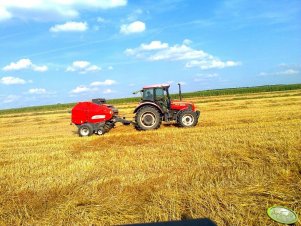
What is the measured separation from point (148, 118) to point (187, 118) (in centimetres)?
160

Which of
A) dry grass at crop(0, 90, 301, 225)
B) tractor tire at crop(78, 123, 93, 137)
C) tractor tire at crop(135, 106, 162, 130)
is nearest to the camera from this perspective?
dry grass at crop(0, 90, 301, 225)

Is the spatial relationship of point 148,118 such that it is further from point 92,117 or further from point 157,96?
point 92,117

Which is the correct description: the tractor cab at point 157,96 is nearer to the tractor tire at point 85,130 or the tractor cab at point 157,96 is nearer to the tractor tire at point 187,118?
the tractor tire at point 187,118

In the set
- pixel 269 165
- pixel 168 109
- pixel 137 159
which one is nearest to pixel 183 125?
pixel 168 109

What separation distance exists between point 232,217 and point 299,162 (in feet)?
9.06

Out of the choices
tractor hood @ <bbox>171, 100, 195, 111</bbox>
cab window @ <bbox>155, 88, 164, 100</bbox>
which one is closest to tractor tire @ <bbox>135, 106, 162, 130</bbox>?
cab window @ <bbox>155, 88, 164, 100</bbox>

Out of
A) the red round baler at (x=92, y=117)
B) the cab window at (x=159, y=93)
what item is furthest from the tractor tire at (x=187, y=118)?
the red round baler at (x=92, y=117)

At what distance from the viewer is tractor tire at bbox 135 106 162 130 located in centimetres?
1493

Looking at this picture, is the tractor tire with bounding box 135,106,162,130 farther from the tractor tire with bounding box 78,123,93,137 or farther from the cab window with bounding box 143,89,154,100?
the tractor tire with bounding box 78,123,93,137

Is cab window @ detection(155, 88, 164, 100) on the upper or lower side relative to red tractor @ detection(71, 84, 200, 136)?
upper

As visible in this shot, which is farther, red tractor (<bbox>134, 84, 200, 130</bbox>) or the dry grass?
red tractor (<bbox>134, 84, 200, 130</bbox>)

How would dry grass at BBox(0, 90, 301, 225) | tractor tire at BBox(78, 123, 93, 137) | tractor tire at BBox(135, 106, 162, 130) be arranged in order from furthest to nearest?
tractor tire at BBox(78, 123, 93, 137) < tractor tire at BBox(135, 106, 162, 130) < dry grass at BBox(0, 90, 301, 225)

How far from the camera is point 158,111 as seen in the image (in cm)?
1510

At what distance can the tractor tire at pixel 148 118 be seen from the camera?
49.0ft
